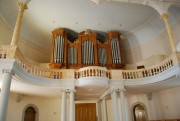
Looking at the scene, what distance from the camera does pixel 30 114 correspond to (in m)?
12.3

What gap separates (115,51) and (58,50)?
4.18 meters

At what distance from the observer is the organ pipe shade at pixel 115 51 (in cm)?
1252

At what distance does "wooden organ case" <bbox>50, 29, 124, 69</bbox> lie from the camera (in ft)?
39.8

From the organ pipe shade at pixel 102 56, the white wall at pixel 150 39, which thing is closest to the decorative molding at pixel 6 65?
the organ pipe shade at pixel 102 56

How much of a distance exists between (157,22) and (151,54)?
244 centimetres

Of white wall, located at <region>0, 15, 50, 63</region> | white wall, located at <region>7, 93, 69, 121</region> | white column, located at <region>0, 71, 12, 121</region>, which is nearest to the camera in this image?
white column, located at <region>0, 71, 12, 121</region>

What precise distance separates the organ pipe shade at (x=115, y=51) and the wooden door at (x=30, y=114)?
6.77 m

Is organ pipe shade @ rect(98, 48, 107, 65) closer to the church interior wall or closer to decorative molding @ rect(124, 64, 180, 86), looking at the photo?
decorative molding @ rect(124, 64, 180, 86)

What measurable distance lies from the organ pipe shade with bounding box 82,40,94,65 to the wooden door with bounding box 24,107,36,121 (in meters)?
5.07

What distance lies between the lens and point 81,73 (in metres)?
10.5

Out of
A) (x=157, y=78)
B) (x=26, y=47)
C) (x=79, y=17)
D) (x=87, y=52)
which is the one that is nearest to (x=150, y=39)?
(x=157, y=78)

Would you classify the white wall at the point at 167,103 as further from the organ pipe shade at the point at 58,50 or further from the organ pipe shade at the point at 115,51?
the organ pipe shade at the point at 58,50

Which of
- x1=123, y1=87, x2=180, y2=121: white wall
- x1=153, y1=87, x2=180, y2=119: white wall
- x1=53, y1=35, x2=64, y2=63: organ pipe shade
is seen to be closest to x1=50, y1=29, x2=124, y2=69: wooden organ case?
x1=53, y1=35, x2=64, y2=63: organ pipe shade

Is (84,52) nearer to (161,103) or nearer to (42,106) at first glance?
(42,106)
